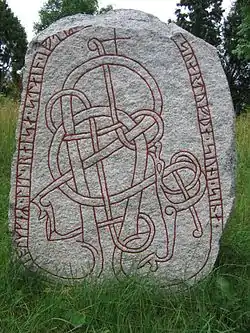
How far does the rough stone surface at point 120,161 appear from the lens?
127 inches

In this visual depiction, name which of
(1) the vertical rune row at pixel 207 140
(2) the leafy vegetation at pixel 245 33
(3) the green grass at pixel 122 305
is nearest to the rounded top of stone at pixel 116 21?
(1) the vertical rune row at pixel 207 140

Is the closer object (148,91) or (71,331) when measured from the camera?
(71,331)

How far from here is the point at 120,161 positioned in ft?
10.6

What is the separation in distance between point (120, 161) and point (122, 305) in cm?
73

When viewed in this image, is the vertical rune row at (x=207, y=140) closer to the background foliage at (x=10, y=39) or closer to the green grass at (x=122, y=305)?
the green grass at (x=122, y=305)

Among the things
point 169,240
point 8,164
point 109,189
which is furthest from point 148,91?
point 8,164

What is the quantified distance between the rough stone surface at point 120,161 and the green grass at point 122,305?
0.46ft

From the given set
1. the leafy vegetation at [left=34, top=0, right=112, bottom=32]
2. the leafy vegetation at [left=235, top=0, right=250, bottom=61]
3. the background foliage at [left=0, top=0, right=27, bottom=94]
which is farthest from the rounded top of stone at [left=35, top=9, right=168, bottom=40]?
the leafy vegetation at [left=34, top=0, right=112, bottom=32]

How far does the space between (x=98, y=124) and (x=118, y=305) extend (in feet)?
2.97

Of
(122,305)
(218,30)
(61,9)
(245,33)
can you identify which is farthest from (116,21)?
(61,9)

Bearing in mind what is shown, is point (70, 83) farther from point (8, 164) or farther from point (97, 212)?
point (8, 164)

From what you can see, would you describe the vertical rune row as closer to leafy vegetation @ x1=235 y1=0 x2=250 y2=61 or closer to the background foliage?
leafy vegetation @ x1=235 y1=0 x2=250 y2=61

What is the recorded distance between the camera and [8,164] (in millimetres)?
5422

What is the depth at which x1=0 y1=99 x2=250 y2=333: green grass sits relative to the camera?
2.79 meters
